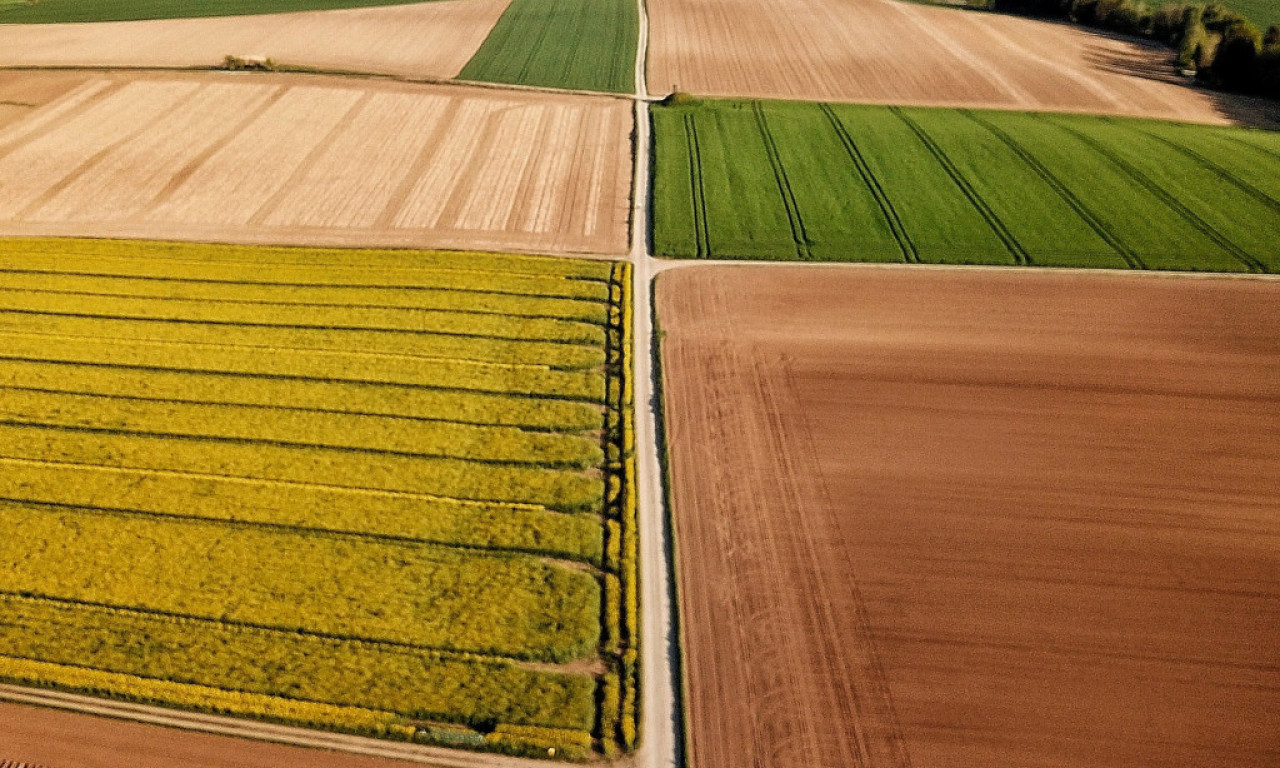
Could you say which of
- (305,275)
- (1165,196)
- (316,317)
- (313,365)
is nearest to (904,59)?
(1165,196)

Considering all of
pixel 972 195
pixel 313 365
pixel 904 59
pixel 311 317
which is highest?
pixel 904 59

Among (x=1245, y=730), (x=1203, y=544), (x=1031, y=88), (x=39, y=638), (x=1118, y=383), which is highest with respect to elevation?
(x=1031, y=88)

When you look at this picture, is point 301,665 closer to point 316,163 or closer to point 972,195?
point 316,163

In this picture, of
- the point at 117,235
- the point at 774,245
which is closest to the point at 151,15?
the point at 117,235

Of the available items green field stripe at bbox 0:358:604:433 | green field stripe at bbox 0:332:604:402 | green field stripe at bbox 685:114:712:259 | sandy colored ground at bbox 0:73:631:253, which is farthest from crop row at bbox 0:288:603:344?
green field stripe at bbox 685:114:712:259

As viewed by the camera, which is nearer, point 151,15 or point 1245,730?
point 1245,730

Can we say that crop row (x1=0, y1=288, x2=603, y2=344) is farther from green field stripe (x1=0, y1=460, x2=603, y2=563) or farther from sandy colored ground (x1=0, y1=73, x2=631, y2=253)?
green field stripe (x1=0, y1=460, x2=603, y2=563)

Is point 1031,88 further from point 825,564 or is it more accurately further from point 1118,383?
point 825,564
